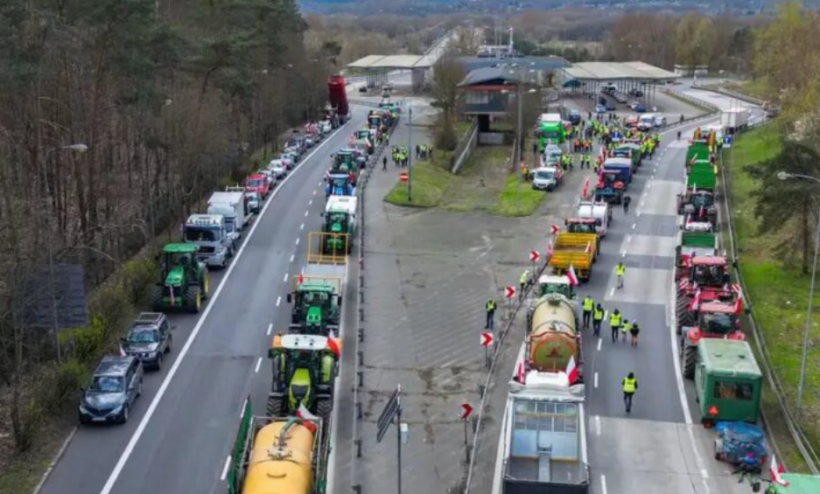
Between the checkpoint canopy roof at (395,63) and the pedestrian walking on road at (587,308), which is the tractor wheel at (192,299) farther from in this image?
the checkpoint canopy roof at (395,63)

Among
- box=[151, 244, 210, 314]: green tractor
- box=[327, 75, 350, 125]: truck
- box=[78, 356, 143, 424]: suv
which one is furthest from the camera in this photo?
box=[327, 75, 350, 125]: truck

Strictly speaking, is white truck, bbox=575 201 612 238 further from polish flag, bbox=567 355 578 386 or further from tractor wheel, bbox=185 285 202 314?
polish flag, bbox=567 355 578 386

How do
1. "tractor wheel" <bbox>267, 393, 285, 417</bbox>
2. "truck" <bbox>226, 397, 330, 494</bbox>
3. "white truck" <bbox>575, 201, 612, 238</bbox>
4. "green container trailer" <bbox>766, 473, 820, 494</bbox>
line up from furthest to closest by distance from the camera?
1. "white truck" <bbox>575, 201, 612, 238</bbox>
2. "tractor wheel" <bbox>267, 393, 285, 417</bbox>
3. "green container trailer" <bbox>766, 473, 820, 494</bbox>
4. "truck" <bbox>226, 397, 330, 494</bbox>

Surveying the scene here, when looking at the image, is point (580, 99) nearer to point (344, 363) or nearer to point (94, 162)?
point (94, 162)

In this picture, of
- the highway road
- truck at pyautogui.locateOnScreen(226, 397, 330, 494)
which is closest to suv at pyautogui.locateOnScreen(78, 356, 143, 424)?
the highway road

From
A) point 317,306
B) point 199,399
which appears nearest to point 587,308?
point 317,306

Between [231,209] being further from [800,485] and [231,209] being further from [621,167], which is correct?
[800,485]

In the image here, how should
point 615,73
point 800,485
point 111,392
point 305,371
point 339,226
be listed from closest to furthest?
point 800,485 → point 305,371 → point 111,392 → point 339,226 → point 615,73

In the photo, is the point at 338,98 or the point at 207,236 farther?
the point at 338,98
